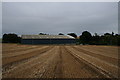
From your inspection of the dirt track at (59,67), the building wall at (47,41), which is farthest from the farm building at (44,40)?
the dirt track at (59,67)

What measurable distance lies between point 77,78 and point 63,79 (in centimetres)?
62

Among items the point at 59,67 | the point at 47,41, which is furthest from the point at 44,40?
the point at 59,67

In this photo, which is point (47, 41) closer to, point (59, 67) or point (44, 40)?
point (44, 40)

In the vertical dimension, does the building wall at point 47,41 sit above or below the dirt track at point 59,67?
above

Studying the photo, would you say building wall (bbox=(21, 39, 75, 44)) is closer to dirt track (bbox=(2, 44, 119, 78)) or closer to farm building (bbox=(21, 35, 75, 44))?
farm building (bbox=(21, 35, 75, 44))

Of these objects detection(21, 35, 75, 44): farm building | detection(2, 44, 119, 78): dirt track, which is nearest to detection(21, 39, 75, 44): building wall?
detection(21, 35, 75, 44): farm building

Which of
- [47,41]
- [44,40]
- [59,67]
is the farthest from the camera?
[47,41]

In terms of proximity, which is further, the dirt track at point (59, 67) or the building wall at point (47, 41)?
the building wall at point (47, 41)

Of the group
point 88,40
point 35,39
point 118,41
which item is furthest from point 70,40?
point 118,41

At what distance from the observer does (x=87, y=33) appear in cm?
7831

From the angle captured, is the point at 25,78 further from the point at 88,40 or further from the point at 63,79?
the point at 88,40

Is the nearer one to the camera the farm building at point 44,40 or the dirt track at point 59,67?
the dirt track at point 59,67

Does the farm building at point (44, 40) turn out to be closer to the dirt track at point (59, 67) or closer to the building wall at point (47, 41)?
the building wall at point (47, 41)

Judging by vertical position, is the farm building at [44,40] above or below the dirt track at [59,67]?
above
